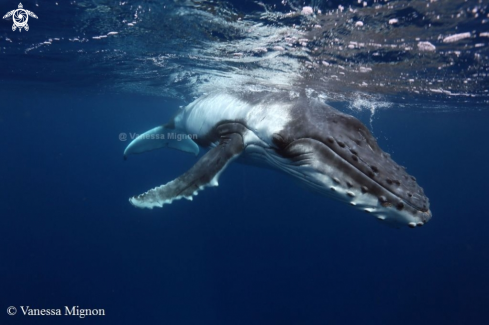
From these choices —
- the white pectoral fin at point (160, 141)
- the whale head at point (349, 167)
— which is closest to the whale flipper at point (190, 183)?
the whale head at point (349, 167)

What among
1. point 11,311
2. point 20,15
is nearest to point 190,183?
point 20,15

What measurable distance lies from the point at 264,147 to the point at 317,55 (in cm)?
851

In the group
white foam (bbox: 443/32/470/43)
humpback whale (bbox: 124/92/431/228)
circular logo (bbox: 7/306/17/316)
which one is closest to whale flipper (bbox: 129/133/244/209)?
humpback whale (bbox: 124/92/431/228)

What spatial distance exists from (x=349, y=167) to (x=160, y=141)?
9.27 m

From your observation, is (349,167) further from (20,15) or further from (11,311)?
(11,311)

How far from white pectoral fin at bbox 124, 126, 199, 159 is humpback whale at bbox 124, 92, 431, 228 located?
141 inches

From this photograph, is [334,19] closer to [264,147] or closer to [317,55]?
[317,55]

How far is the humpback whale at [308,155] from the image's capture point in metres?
Result: 3.90

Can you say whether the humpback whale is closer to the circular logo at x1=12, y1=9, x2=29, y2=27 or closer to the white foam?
the white foam

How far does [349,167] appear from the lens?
4.18 metres

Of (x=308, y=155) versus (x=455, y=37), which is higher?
(x=455, y=37)

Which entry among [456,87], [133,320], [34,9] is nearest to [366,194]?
[34,9]

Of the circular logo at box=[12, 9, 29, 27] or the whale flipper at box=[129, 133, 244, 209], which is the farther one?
the circular logo at box=[12, 9, 29, 27]

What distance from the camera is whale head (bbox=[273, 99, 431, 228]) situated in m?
3.79
